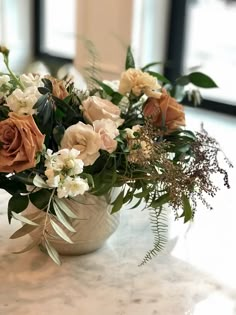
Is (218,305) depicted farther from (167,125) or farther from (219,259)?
(167,125)

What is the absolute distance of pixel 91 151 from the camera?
771 millimetres

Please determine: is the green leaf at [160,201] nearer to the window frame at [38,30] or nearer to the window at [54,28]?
the window at [54,28]

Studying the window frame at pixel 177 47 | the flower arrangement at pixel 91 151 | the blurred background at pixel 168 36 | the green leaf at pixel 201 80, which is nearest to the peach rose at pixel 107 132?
the flower arrangement at pixel 91 151

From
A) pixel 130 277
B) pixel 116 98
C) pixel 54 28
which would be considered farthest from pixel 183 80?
pixel 54 28

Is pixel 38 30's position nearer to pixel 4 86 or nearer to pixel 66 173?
pixel 4 86

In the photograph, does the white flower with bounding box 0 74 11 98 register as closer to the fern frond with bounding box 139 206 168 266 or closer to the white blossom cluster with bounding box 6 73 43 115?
the white blossom cluster with bounding box 6 73 43 115

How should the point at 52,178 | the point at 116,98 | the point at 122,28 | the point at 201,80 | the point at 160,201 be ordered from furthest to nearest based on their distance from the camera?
the point at 122,28, the point at 201,80, the point at 116,98, the point at 160,201, the point at 52,178

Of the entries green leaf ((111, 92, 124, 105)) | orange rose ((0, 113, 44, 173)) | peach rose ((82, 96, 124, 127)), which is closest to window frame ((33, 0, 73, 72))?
green leaf ((111, 92, 124, 105))

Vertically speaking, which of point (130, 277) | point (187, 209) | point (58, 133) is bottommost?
point (130, 277)

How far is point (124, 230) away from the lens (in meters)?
1.01

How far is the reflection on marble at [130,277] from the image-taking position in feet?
2.55

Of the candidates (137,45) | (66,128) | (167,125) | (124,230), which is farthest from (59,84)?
(137,45)

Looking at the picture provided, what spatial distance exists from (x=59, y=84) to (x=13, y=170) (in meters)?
0.18

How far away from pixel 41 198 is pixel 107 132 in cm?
13
